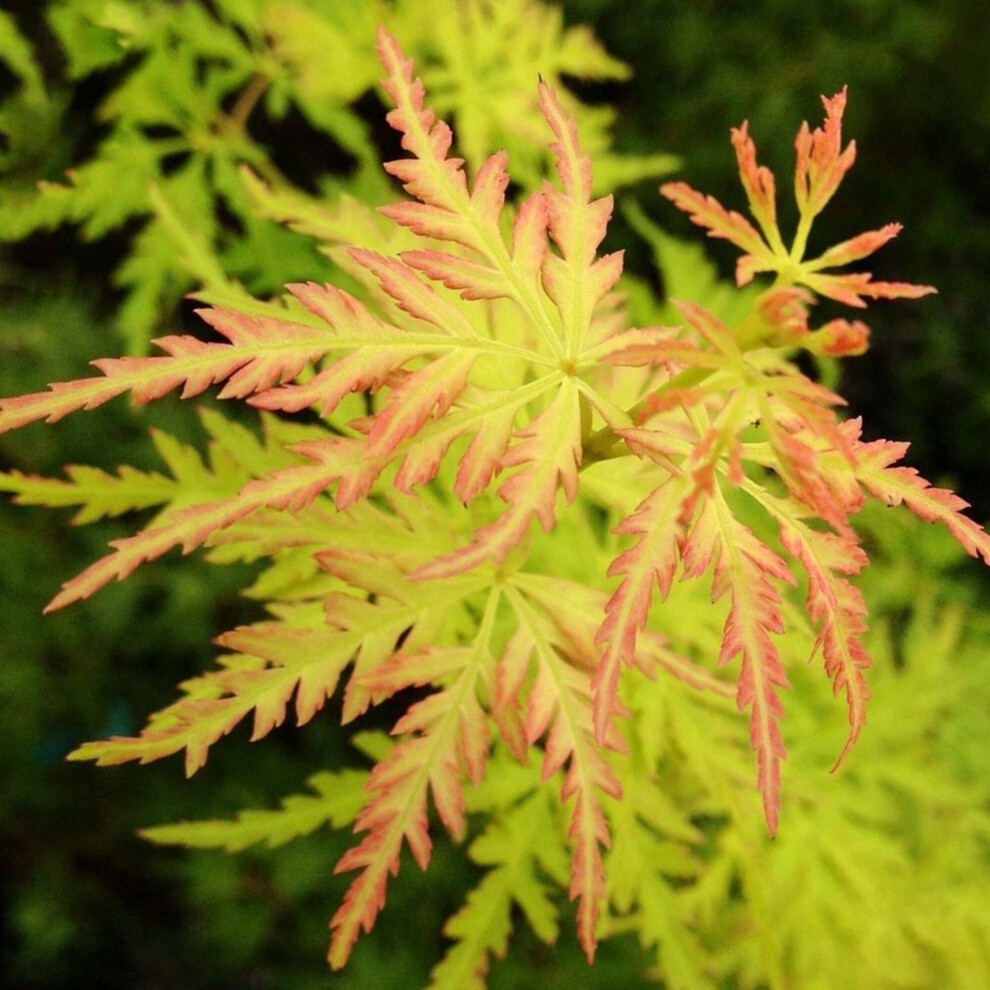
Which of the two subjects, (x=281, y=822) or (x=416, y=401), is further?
(x=281, y=822)

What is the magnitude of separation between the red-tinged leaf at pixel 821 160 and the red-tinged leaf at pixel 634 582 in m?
0.26

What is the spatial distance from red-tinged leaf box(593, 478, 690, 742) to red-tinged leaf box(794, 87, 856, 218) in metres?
0.26

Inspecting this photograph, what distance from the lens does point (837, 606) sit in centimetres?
80

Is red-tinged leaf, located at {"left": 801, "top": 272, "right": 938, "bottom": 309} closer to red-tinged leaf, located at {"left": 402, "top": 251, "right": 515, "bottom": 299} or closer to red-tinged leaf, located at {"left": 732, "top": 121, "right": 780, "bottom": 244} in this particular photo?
red-tinged leaf, located at {"left": 732, "top": 121, "right": 780, "bottom": 244}

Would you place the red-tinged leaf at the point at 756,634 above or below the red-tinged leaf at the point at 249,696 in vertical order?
above

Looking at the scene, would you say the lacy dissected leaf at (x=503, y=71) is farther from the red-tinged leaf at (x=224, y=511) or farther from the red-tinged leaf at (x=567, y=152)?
the red-tinged leaf at (x=224, y=511)

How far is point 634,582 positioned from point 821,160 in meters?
0.37

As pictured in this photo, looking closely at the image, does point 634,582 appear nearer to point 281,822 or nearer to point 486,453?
point 486,453

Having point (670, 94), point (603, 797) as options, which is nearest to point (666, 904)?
point (603, 797)

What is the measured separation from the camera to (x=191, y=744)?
809 millimetres

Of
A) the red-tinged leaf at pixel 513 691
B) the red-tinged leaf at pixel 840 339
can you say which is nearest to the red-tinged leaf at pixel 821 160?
the red-tinged leaf at pixel 840 339

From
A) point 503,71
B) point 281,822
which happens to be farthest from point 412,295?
point 503,71

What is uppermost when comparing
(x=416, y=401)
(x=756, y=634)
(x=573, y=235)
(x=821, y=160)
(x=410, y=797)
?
(x=821, y=160)

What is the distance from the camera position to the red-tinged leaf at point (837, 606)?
79 cm
